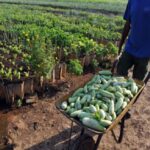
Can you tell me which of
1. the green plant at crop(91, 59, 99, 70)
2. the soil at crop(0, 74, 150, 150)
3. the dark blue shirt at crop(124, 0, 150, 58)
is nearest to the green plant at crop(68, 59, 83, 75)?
the green plant at crop(91, 59, 99, 70)

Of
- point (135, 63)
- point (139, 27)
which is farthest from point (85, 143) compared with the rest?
point (139, 27)

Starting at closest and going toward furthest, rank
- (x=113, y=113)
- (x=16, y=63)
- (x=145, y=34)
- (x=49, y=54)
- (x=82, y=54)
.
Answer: (x=113, y=113)
(x=145, y=34)
(x=49, y=54)
(x=16, y=63)
(x=82, y=54)

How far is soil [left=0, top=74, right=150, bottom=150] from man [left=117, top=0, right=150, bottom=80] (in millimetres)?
985

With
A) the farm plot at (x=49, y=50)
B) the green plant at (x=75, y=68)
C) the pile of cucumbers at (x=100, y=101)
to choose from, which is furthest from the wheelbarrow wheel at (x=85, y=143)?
the green plant at (x=75, y=68)

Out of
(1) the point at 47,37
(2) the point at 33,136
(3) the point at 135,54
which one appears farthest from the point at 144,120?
(1) the point at 47,37

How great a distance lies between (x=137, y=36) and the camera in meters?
4.99

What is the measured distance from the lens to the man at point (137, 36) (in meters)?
4.85

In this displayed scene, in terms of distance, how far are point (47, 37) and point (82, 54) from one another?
1.03 m

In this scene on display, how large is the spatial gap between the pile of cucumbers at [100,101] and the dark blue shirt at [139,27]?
0.77 metres

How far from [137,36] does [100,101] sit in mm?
1524

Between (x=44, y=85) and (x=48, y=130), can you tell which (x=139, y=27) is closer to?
(x=48, y=130)

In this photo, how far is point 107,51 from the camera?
A: 26.6ft

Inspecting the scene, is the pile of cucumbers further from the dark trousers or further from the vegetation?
the vegetation

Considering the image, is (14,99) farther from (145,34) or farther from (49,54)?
(145,34)
